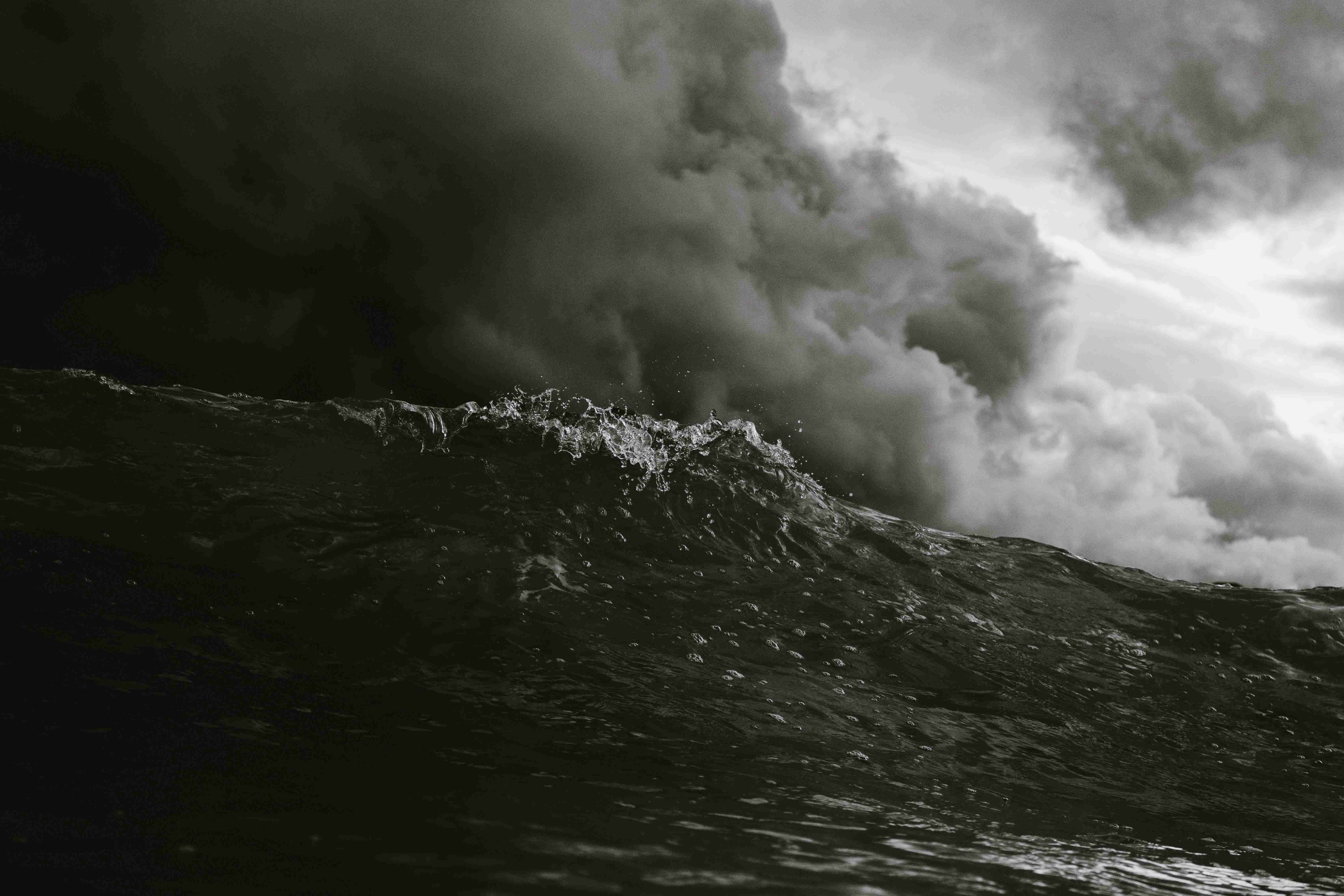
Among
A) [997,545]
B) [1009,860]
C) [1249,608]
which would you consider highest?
[997,545]

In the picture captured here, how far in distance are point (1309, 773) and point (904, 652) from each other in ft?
10.8

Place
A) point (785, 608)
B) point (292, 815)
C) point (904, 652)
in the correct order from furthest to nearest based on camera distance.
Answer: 1. point (785, 608)
2. point (904, 652)
3. point (292, 815)

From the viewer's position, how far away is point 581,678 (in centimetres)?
595

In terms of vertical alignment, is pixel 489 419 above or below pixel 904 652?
above

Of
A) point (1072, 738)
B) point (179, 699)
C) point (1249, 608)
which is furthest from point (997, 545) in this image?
point (179, 699)

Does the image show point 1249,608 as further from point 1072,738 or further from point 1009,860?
point 1009,860

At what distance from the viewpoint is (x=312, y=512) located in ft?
28.4

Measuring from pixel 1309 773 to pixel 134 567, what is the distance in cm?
941

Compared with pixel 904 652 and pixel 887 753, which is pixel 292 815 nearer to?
pixel 887 753

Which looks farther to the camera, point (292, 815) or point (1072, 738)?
point (1072, 738)

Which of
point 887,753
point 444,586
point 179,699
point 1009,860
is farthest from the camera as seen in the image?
point 444,586

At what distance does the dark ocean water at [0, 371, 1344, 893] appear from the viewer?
278 cm

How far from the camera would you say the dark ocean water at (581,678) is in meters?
2.78

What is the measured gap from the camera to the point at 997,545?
13617 mm
